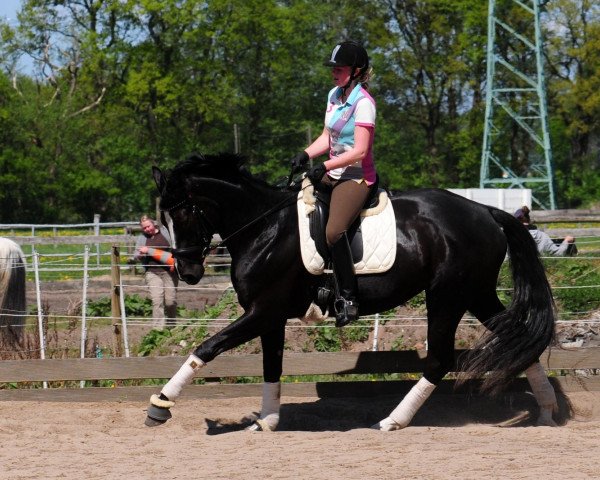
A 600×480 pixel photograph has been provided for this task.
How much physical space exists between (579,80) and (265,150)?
541 inches

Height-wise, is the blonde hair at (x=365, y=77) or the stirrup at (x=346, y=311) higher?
the blonde hair at (x=365, y=77)

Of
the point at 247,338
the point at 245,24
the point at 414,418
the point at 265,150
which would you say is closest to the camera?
the point at 247,338

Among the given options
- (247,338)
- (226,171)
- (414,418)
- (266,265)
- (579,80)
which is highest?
(579,80)

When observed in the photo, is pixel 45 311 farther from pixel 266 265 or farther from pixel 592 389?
pixel 592 389

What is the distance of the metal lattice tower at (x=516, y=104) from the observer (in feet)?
124

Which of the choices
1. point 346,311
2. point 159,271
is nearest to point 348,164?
point 346,311

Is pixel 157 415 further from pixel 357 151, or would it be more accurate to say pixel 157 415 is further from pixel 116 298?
pixel 116 298

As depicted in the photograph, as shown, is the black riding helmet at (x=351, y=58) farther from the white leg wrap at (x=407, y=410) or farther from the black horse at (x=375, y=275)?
the white leg wrap at (x=407, y=410)

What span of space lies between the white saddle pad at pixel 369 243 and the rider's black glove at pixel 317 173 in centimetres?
18

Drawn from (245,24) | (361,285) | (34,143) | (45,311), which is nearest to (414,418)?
(361,285)

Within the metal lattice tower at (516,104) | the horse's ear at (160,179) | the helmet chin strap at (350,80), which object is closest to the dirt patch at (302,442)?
the horse's ear at (160,179)

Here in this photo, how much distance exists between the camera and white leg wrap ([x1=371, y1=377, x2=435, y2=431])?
790 centimetres

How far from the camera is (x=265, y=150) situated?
4353 centimetres

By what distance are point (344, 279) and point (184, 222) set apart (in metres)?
1.28
